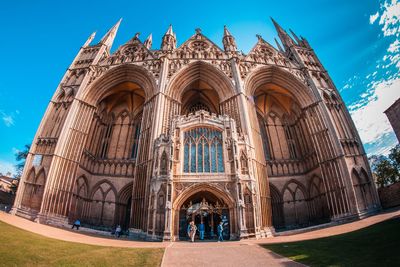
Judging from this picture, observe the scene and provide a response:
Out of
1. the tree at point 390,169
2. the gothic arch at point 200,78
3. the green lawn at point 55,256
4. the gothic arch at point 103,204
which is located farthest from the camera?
the tree at point 390,169

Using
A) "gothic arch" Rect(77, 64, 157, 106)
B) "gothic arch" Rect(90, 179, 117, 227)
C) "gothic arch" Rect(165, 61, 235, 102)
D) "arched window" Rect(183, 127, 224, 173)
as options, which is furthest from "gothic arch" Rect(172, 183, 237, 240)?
"gothic arch" Rect(77, 64, 157, 106)

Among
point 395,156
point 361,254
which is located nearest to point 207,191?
point 361,254

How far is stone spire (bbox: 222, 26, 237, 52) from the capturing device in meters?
26.5

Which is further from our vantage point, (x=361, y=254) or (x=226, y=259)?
(x=226, y=259)

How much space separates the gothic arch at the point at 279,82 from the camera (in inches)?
941

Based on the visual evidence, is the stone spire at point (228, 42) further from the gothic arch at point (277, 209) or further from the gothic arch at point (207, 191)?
the gothic arch at point (207, 191)

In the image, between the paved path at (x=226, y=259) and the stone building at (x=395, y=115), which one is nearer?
the paved path at (x=226, y=259)

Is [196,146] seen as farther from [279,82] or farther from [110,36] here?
[110,36]

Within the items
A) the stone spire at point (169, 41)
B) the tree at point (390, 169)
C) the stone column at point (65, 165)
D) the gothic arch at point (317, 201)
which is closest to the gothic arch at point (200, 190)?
the stone column at point (65, 165)

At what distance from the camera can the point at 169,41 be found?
2745 cm

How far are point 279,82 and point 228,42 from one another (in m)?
8.45

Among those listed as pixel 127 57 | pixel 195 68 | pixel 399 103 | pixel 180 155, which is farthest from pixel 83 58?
pixel 399 103

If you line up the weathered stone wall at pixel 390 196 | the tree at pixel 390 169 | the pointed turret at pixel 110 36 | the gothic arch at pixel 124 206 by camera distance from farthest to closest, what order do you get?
1. the pointed turret at pixel 110 36
2. the tree at pixel 390 169
3. the gothic arch at pixel 124 206
4. the weathered stone wall at pixel 390 196

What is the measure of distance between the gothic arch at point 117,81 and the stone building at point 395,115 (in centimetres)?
1952
